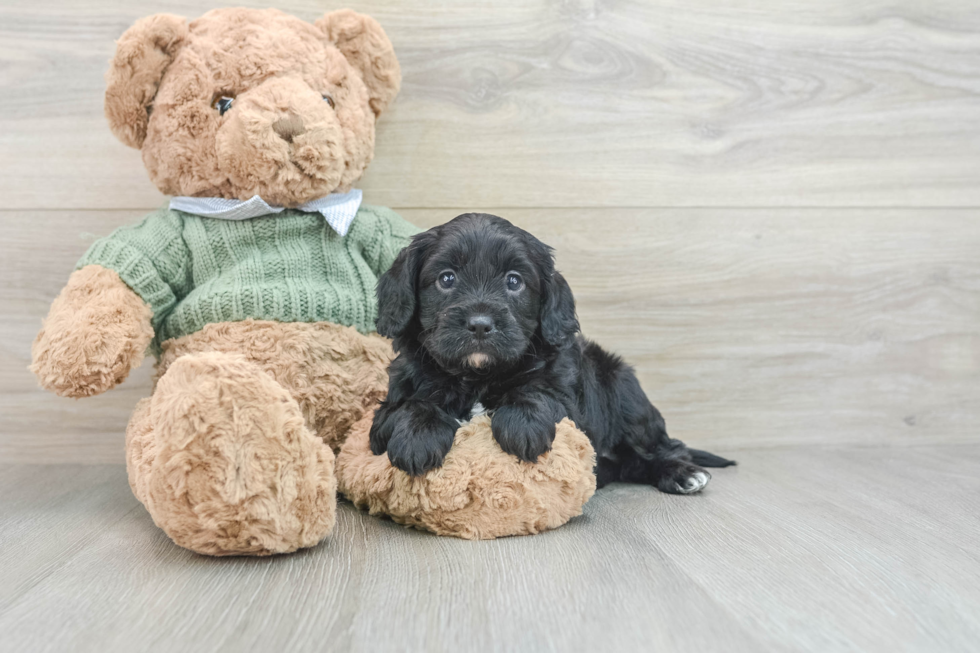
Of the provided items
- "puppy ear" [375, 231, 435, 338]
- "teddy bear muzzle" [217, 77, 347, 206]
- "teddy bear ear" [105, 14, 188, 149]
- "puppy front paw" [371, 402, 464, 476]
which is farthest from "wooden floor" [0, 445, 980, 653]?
"teddy bear ear" [105, 14, 188, 149]

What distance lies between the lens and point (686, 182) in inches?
87.4

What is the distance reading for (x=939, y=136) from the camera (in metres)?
2.30

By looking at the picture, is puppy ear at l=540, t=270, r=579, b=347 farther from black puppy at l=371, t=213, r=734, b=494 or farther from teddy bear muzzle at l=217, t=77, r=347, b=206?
teddy bear muzzle at l=217, t=77, r=347, b=206

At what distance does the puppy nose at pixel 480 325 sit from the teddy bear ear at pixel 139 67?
95 cm

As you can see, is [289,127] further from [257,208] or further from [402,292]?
[402,292]

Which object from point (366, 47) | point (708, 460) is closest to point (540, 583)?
point (708, 460)

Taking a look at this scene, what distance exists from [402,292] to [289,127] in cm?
45

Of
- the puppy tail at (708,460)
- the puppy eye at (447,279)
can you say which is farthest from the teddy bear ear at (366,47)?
the puppy tail at (708,460)

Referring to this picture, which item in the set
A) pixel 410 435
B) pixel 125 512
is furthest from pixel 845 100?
pixel 125 512

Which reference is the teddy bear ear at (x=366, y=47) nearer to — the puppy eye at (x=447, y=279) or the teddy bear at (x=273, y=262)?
the teddy bear at (x=273, y=262)

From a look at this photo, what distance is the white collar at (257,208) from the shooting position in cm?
164

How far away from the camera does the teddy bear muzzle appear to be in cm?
157

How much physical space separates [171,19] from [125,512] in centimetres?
110

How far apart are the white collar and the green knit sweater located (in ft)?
0.07
